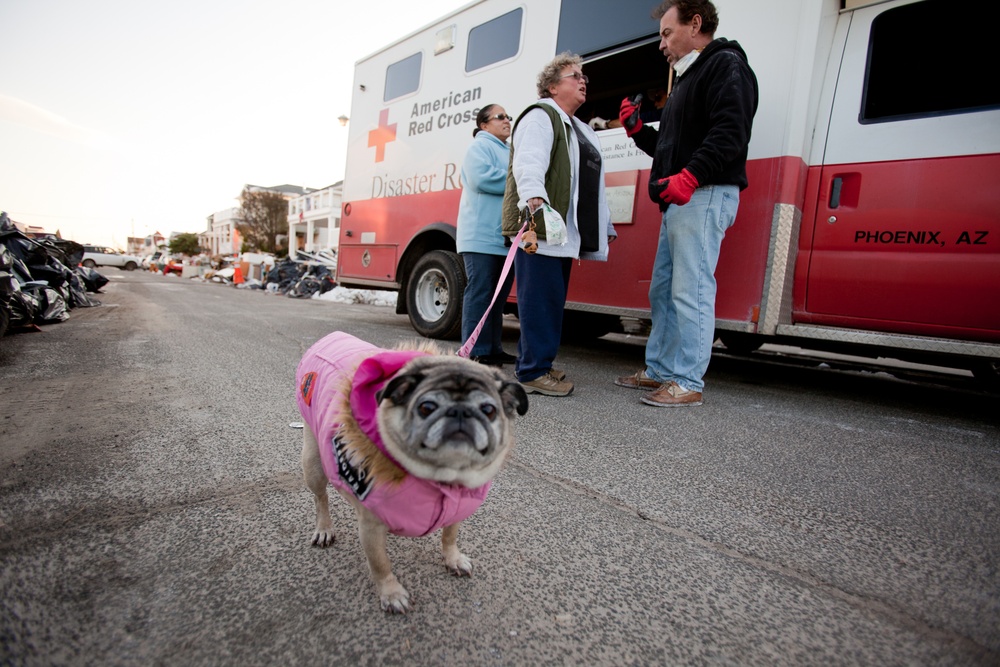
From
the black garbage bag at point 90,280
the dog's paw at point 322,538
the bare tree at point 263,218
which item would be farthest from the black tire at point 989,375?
the bare tree at point 263,218

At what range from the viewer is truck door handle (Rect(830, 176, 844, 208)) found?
3.17 meters

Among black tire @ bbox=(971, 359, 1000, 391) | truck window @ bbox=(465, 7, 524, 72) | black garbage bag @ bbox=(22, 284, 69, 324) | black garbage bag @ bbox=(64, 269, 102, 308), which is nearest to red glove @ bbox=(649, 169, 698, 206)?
truck window @ bbox=(465, 7, 524, 72)

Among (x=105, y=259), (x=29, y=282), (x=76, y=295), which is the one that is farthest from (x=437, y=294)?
(x=105, y=259)

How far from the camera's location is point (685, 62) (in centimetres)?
307

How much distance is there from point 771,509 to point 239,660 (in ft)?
5.78

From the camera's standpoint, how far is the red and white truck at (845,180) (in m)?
2.83

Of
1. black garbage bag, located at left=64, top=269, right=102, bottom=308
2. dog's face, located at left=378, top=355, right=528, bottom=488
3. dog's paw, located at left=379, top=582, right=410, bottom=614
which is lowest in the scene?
dog's paw, located at left=379, top=582, right=410, bottom=614

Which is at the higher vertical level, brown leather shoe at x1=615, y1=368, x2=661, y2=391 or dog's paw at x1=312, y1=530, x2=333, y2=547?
brown leather shoe at x1=615, y1=368, x2=661, y2=391

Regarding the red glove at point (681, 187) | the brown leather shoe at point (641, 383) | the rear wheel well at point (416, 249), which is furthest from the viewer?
the rear wheel well at point (416, 249)

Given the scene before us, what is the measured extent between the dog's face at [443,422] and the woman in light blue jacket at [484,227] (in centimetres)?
235

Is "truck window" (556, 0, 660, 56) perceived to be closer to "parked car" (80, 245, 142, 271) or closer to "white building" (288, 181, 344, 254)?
"white building" (288, 181, 344, 254)

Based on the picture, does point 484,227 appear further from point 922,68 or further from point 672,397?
point 922,68

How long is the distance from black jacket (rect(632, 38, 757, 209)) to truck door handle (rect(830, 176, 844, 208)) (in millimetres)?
731

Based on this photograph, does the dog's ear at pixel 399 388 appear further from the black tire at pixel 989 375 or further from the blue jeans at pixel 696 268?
the black tire at pixel 989 375
